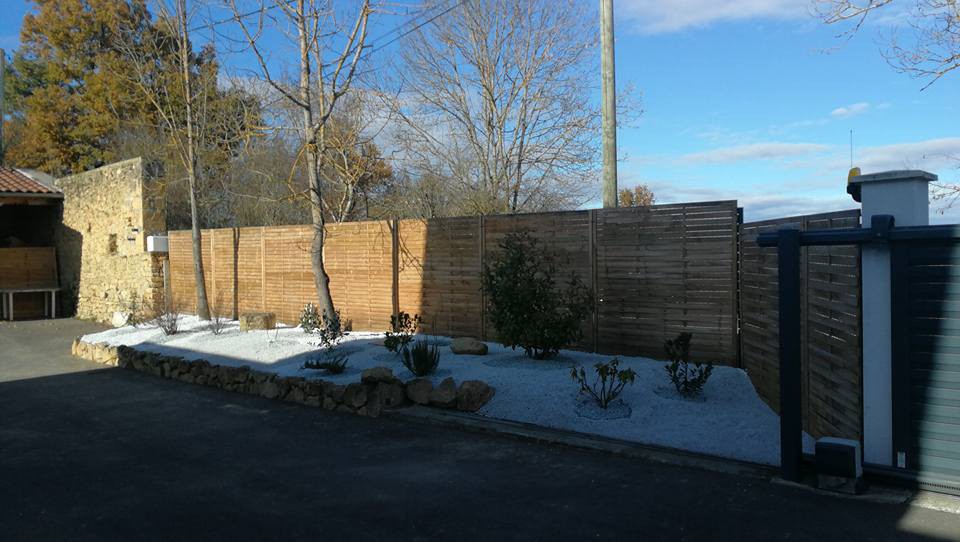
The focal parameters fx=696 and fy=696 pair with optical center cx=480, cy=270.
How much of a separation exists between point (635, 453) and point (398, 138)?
575 inches

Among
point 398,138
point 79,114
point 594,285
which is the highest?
point 79,114

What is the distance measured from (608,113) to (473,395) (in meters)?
4.62

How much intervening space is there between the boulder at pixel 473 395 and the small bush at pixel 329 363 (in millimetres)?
2365

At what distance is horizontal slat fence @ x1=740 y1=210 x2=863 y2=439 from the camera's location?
5375 millimetres

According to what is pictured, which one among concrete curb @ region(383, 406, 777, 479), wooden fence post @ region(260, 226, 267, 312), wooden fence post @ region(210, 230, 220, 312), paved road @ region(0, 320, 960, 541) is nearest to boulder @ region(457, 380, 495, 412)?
concrete curb @ region(383, 406, 777, 479)

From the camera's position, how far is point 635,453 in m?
6.30

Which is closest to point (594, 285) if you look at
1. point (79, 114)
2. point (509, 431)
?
point (509, 431)

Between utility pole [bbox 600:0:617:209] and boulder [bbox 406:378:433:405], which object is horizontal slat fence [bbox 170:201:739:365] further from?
boulder [bbox 406:378:433:405]

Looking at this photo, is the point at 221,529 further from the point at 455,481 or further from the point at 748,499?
the point at 748,499

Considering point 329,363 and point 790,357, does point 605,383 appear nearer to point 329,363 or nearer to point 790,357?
point 790,357

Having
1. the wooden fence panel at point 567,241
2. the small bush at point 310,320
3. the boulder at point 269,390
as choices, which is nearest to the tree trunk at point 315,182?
the small bush at point 310,320

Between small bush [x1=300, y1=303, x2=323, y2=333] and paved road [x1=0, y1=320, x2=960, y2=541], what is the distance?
456 centimetres

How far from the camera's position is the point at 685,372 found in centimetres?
767

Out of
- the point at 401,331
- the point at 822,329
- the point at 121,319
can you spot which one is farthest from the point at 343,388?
the point at 121,319
